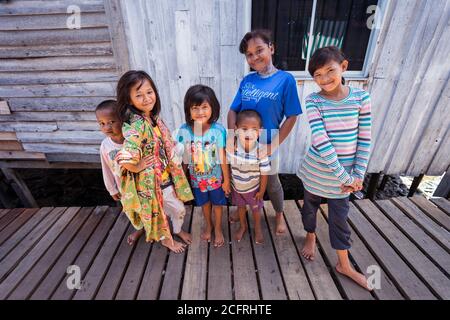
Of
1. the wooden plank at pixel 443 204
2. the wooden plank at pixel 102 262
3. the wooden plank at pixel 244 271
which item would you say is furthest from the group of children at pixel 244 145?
the wooden plank at pixel 443 204

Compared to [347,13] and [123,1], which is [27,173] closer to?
[123,1]

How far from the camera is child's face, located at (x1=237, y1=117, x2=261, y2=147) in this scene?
191 cm

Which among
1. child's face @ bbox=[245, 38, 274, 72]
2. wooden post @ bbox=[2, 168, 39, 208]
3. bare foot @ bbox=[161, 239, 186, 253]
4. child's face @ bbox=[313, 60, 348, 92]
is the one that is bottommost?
wooden post @ bbox=[2, 168, 39, 208]

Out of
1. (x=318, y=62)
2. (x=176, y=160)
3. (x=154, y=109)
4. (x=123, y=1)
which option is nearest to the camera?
(x=318, y=62)

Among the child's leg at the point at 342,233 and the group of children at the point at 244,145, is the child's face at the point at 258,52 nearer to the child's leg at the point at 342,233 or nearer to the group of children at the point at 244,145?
the group of children at the point at 244,145

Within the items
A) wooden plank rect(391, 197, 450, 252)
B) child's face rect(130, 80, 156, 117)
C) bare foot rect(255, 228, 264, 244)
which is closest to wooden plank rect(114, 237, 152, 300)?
bare foot rect(255, 228, 264, 244)

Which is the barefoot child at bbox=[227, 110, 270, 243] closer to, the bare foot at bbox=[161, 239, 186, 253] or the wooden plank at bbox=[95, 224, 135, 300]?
the bare foot at bbox=[161, 239, 186, 253]

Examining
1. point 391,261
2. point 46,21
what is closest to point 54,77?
point 46,21

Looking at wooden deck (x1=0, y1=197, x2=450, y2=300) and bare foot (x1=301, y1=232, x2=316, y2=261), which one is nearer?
wooden deck (x1=0, y1=197, x2=450, y2=300)

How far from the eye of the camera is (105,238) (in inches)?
103

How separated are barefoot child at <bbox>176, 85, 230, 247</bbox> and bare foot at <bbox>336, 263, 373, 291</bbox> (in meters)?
1.13

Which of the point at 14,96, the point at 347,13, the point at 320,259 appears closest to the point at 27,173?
the point at 14,96

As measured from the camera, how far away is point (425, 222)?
2666mm

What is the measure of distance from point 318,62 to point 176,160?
1289 millimetres
